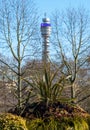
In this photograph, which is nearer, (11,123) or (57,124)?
(11,123)

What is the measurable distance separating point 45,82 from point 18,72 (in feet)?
74.3

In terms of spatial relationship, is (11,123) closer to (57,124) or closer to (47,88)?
(57,124)

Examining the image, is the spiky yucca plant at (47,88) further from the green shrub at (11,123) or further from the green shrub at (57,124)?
the green shrub at (11,123)

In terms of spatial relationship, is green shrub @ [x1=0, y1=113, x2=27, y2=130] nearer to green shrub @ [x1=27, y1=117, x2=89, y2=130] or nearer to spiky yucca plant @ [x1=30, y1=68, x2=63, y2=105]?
green shrub @ [x1=27, y1=117, x2=89, y2=130]

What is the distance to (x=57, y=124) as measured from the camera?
902 cm

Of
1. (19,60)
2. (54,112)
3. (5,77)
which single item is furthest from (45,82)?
(5,77)

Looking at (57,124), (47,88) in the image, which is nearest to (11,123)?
(57,124)

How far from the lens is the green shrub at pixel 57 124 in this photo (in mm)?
8961

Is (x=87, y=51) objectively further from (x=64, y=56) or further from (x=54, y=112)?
(x=54, y=112)

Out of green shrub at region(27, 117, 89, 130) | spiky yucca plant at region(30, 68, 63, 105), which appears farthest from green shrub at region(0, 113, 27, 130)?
spiky yucca plant at region(30, 68, 63, 105)

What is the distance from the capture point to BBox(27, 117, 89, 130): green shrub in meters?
8.96

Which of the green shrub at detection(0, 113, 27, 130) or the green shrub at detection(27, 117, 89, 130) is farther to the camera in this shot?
the green shrub at detection(27, 117, 89, 130)

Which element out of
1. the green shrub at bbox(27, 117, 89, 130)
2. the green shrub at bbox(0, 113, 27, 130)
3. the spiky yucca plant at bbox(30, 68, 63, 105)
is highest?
the spiky yucca plant at bbox(30, 68, 63, 105)

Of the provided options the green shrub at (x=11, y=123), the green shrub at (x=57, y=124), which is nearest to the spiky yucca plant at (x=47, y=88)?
the green shrub at (x=57, y=124)
